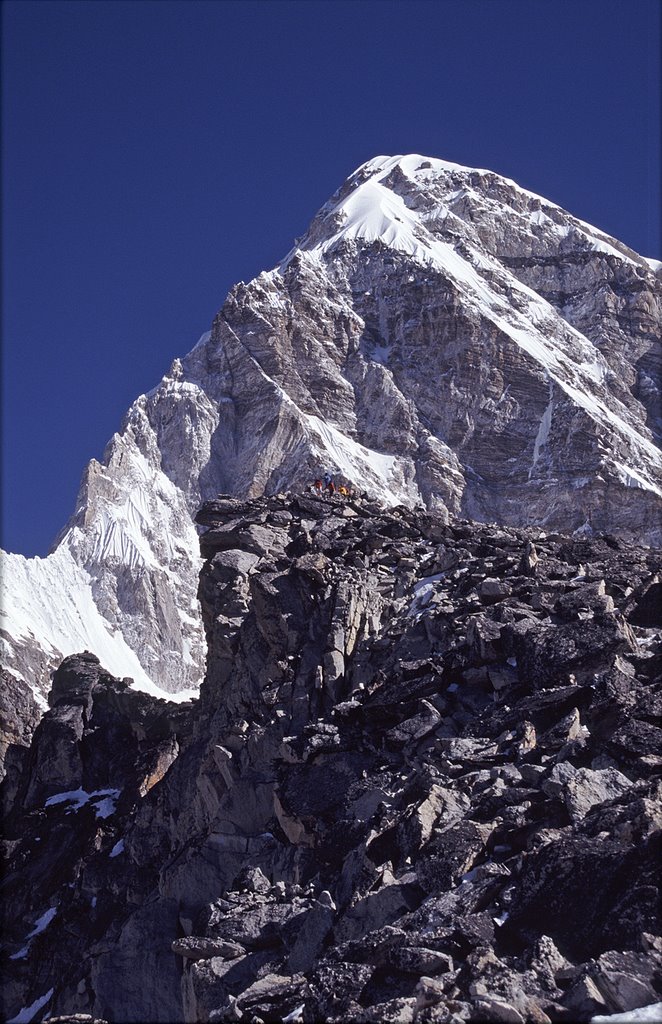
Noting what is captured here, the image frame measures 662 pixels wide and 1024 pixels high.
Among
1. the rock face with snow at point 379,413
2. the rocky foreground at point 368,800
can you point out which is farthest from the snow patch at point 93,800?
the rock face with snow at point 379,413

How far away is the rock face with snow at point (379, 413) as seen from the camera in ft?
425

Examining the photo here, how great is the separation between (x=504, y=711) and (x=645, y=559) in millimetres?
15718

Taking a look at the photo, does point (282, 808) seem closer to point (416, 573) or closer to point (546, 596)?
point (546, 596)

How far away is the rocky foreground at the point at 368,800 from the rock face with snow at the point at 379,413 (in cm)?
6093

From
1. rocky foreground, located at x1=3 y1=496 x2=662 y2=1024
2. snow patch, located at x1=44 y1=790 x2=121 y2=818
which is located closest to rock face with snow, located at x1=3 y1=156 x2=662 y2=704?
snow patch, located at x1=44 y1=790 x2=121 y2=818

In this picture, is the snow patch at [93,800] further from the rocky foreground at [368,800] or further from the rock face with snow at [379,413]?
Result: the rock face with snow at [379,413]

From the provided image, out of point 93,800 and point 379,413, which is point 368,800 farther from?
point 379,413

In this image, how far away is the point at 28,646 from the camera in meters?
119

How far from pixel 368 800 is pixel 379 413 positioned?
341ft

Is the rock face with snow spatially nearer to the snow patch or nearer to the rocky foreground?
the snow patch

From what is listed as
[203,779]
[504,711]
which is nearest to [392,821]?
[504,711]

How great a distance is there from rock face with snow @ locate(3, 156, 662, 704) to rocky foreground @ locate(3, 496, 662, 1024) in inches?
2399

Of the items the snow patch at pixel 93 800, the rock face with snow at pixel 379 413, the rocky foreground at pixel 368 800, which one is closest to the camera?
the rocky foreground at pixel 368 800

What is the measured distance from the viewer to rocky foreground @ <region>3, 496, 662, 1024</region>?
2773 cm
